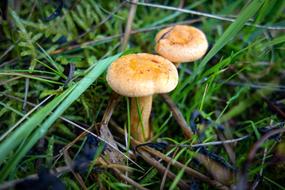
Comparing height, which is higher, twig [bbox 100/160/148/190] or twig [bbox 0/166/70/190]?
twig [bbox 0/166/70/190]

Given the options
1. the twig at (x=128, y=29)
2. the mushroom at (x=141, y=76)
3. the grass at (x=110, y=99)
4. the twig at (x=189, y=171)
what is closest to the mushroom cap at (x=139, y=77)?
the mushroom at (x=141, y=76)

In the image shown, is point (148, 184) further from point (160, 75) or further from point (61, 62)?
point (61, 62)

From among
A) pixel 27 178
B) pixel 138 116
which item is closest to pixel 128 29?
pixel 138 116

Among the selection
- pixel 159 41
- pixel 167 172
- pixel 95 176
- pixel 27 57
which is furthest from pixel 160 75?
pixel 27 57

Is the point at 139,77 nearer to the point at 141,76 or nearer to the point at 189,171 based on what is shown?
the point at 141,76

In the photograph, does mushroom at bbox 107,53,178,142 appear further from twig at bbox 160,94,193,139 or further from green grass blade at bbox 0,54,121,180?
twig at bbox 160,94,193,139

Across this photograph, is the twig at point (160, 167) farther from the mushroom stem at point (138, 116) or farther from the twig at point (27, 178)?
the twig at point (27, 178)

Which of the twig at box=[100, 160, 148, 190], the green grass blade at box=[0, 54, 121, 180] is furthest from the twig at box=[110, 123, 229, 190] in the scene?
the green grass blade at box=[0, 54, 121, 180]
